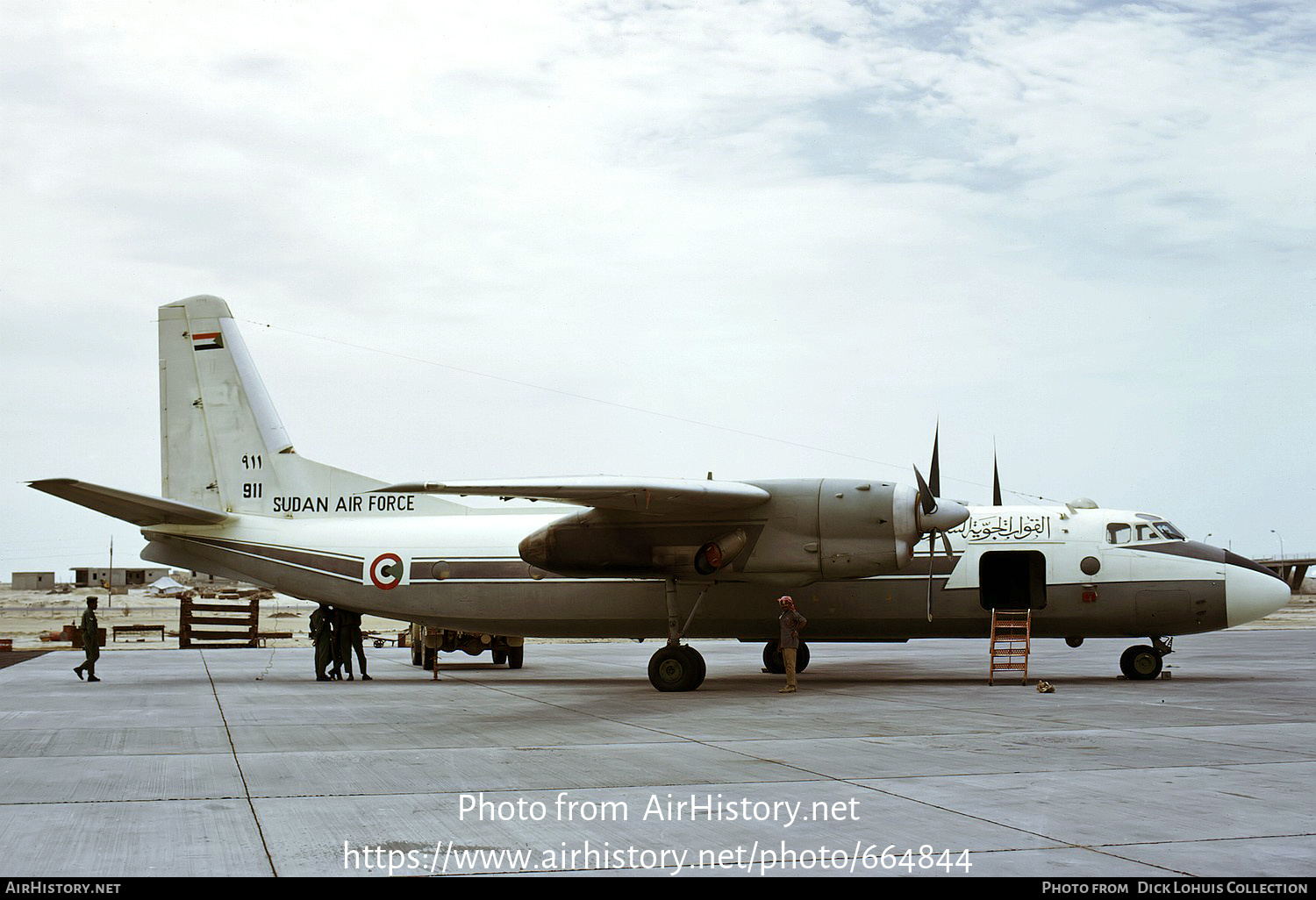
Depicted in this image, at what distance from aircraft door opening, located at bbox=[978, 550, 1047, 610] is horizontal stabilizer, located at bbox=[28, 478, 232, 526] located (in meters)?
14.3

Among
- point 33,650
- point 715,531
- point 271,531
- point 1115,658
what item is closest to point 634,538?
point 715,531

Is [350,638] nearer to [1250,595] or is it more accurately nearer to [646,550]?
[646,550]

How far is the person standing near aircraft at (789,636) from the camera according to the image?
59.6 feet

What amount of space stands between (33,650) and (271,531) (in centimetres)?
1604

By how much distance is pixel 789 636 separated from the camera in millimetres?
18406

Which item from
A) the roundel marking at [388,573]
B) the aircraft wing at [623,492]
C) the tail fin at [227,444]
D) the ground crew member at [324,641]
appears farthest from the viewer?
the tail fin at [227,444]

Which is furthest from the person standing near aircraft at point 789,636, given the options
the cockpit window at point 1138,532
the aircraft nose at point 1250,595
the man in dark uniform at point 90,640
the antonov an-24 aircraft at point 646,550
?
the man in dark uniform at point 90,640

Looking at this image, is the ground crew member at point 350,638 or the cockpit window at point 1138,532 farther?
the ground crew member at point 350,638

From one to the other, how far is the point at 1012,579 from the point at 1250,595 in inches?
151

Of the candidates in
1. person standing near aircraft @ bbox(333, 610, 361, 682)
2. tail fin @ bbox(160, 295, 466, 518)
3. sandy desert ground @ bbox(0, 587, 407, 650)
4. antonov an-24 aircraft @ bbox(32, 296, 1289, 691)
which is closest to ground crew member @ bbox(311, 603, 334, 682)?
person standing near aircraft @ bbox(333, 610, 361, 682)

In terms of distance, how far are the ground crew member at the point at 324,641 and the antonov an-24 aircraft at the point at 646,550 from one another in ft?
2.55

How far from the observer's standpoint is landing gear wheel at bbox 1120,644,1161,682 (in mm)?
20109

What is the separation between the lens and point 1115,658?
28.9 meters

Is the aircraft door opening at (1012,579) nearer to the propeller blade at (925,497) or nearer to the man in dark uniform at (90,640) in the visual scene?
the propeller blade at (925,497)
